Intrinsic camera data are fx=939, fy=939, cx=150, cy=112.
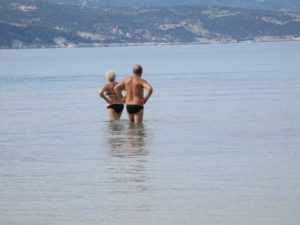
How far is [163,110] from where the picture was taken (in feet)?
90.1

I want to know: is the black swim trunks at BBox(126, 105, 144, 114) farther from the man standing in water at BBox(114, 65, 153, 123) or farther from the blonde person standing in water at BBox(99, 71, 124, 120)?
the blonde person standing in water at BBox(99, 71, 124, 120)

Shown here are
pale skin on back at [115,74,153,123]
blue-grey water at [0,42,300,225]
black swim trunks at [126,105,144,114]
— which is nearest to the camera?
blue-grey water at [0,42,300,225]

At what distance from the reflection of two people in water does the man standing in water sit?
41cm

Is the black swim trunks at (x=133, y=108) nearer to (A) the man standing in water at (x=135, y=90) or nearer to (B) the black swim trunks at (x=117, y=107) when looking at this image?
(A) the man standing in water at (x=135, y=90)

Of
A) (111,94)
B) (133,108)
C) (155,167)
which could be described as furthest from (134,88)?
(155,167)

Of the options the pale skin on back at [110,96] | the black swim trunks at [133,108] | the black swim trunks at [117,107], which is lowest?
the black swim trunks at [117,107]

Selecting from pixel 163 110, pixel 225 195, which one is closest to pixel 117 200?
pixel 225 195

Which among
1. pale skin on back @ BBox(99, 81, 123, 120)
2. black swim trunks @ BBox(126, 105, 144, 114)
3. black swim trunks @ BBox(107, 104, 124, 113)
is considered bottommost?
black swim trunks @ BBox(107, 104, 124, 113)

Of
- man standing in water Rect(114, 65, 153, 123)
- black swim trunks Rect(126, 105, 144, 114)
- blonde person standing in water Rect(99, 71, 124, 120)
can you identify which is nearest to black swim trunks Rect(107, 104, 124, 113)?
blonde person standing in water Rect(99, 71, 124, 120)

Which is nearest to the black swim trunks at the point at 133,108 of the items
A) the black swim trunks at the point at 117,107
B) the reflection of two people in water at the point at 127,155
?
the reflection of two people in water at the point at 127,155

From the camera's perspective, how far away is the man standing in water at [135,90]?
2002cm

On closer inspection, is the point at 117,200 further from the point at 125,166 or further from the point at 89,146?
the point at 89,146

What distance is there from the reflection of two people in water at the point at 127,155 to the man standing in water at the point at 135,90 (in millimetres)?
411

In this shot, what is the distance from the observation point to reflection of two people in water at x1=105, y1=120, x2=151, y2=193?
13.2 metres
